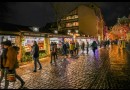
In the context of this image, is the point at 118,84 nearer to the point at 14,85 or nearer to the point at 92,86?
the point at 92,86

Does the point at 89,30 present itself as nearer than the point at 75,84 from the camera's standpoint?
No

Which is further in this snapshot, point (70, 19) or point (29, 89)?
point (70, 19)

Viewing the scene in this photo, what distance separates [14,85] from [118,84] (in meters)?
4.71

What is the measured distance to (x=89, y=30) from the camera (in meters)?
81.8

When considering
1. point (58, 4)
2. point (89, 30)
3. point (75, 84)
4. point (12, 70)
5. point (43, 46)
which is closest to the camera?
point (12, 70)

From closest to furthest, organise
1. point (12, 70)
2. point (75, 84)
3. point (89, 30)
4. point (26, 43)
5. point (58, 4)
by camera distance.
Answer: point (12, 70) < point (75, 84) < point (26, 43) < point (58, 4) < point (89, 30)

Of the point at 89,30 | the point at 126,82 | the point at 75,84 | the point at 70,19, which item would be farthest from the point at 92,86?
the point at 89,30

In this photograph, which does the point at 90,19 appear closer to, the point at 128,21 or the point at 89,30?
the point at 89,30

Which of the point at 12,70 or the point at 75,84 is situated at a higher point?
the point at 12,70

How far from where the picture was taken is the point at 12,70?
358 inches

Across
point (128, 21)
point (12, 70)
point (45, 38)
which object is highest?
point (128, 21)

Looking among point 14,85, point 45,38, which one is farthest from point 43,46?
point 14,85

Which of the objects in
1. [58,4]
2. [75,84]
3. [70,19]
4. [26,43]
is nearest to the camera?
[75,84]

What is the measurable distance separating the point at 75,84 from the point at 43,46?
16.9 metres
